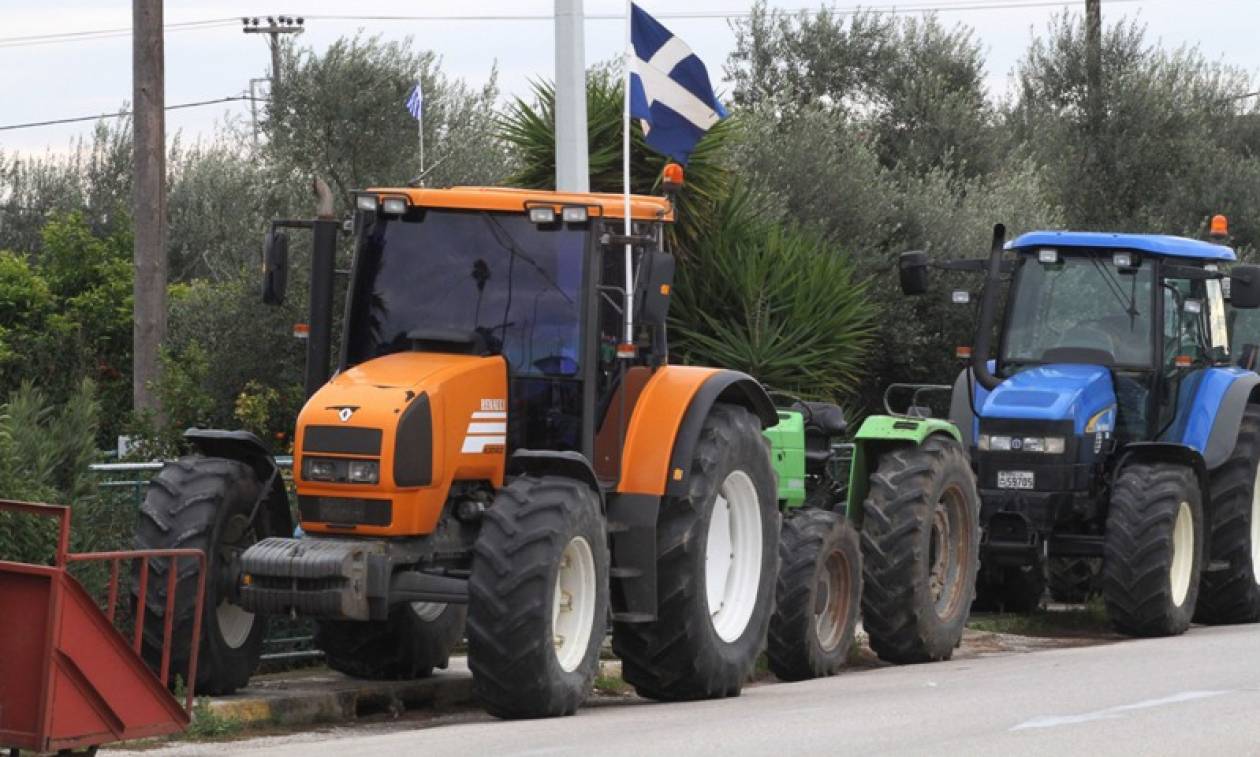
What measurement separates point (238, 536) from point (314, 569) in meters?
1.02

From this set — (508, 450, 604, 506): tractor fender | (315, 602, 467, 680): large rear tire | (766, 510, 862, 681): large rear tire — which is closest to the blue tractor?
(766, 510, 862, 681): large rear tire

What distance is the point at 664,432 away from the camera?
1246cm

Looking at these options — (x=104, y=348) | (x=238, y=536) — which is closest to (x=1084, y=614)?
(x=238, y=536)

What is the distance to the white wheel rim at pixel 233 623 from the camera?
12.1 metres

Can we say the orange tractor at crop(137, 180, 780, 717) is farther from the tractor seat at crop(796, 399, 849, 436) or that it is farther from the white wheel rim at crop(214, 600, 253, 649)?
the tractor seat at crop(796, 399, 849, 436)

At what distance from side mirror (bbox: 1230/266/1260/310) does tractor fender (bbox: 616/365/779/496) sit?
18.9ft

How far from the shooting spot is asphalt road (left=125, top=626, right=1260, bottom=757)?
32.0 feet

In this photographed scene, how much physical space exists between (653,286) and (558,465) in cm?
118

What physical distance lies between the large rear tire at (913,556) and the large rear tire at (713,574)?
5.75 feet

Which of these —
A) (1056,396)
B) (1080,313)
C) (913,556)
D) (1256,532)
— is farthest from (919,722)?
(1256,532)

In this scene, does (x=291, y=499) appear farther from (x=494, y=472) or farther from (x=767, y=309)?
(x=767, y=309)

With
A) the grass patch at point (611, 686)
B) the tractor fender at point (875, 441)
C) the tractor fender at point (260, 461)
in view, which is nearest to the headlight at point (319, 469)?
the tractor fender at point (260, 461)

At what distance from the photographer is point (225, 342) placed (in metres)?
24.6

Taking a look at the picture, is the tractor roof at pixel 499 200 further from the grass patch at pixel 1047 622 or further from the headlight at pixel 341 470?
the grass patch at pixel 1047 622
